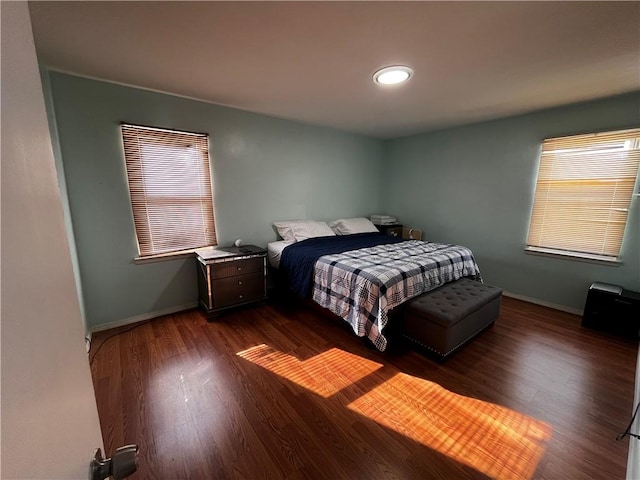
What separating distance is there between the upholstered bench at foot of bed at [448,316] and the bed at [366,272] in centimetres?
14

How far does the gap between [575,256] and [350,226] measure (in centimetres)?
267

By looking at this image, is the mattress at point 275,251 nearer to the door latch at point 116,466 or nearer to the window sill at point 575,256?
the door latch at point 116,466

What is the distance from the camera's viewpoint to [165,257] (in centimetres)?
272

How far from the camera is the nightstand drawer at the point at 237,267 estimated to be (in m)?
2.65

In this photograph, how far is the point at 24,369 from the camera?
0.35m

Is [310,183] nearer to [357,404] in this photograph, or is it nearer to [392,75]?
[392,75]

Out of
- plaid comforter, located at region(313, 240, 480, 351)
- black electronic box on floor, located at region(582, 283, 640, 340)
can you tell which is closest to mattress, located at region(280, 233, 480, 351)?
plaid comforter, located at region(313, 240, 480, 351)

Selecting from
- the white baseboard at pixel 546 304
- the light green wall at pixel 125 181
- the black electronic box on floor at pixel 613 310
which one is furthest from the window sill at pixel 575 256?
the light green wall at pixel 125 181

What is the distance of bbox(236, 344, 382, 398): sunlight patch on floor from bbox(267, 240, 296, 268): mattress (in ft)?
3.85

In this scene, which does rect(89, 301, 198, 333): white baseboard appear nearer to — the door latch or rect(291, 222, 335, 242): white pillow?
rect(291, 222, 335, 242): white pillow

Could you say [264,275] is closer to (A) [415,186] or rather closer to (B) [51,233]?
(B) [51,233]

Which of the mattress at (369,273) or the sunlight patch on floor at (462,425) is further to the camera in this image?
the mattress at (369,273)

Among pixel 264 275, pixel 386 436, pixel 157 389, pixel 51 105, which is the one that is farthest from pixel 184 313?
pixel 386 436

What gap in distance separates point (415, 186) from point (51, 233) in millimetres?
4455
